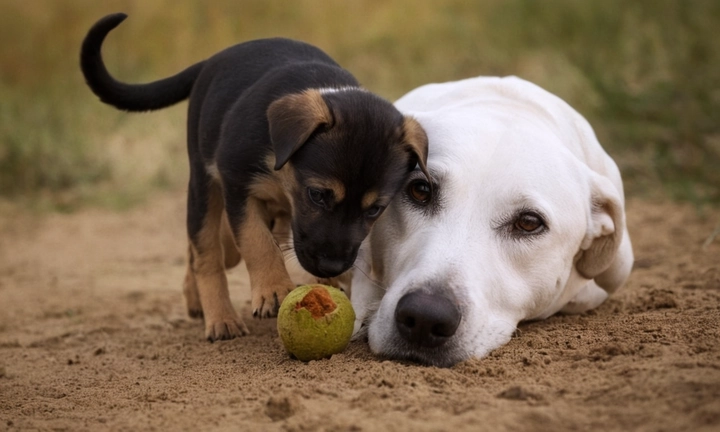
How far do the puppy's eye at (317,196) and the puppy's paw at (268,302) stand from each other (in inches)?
21.0

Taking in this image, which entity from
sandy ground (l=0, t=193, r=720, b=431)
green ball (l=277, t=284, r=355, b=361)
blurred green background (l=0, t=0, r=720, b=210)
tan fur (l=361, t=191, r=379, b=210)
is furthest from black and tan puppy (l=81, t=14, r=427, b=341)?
blurred green background (l=0, t=0, r=720, b=210)

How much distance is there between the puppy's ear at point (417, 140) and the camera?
424 cm

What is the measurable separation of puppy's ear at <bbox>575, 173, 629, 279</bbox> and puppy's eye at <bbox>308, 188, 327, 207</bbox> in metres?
1.40

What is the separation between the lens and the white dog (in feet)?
12.8

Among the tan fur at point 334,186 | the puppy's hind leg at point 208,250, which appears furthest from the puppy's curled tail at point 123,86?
the tan fur at point 334,186

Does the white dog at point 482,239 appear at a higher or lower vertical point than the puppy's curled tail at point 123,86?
lower

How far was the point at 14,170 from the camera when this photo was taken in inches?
449

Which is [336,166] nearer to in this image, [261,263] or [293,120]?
[293,120]

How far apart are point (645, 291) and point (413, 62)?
27.2 ft

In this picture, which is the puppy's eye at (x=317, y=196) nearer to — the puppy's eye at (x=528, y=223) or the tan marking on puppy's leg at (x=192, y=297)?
the puppy's eye at (x=528, y=223)

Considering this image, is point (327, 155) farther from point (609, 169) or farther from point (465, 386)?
point (609, 169)

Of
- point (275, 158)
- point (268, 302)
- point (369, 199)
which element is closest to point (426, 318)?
point (369, 199)

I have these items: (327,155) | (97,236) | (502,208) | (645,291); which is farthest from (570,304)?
(97,236)

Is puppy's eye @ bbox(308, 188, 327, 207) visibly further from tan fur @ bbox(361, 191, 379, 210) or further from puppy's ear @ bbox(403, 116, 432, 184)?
puppy's ear @ bbox(403, 116, 432, 184)
